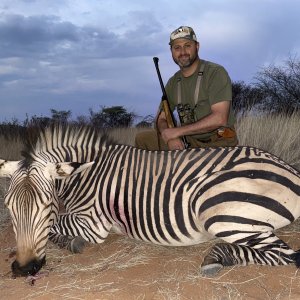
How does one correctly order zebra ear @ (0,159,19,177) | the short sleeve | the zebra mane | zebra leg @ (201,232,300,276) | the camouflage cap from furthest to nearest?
1. the camouflage cap
2. the short sleeve
3. the zebra mane
4. zebra ear @ (0,159,19,177)
5. zebra leg @ (201,232,300,276)

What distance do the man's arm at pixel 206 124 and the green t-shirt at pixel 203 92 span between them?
0.08 meters

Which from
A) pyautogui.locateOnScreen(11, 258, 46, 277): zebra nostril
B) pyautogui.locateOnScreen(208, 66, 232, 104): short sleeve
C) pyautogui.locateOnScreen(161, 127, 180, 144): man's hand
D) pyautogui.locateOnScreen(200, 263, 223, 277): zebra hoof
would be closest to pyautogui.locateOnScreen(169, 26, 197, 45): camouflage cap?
pyautogui.locateOnScreen(208, 66, 232, 104): short sleeve

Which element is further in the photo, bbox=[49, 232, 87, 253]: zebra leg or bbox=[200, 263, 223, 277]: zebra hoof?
bbox=[49, 232, 87, 253]: zebra leg

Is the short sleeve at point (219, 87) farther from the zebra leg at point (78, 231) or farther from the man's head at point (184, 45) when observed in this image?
the zebra leg at point (78, 231)

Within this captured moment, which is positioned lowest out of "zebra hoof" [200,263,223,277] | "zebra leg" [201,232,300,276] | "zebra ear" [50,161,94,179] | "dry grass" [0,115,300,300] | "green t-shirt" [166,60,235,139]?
"dry grass" [0,115,300,300]

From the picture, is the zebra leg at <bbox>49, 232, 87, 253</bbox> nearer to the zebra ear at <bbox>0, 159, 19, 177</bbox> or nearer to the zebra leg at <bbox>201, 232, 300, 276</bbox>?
the zebra ear at <bbox>0, 159, 19, 177</bbox>

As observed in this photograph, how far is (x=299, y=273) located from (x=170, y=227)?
95cm

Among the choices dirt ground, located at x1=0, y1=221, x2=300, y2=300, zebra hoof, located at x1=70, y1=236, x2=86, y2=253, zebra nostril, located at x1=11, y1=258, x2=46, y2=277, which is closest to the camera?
dirt ground, located at x1=0, y1=221, x2=300, y2=300

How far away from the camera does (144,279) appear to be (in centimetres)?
331

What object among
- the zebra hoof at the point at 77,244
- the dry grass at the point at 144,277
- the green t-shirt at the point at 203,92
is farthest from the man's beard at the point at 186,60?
the zebra hoof at the point at 77,244

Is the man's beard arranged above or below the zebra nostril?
above

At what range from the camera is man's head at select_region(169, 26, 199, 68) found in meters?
5.02

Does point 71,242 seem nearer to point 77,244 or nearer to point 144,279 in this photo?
point 77,244

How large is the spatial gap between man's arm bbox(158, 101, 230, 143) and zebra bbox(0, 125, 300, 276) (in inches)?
29.8
